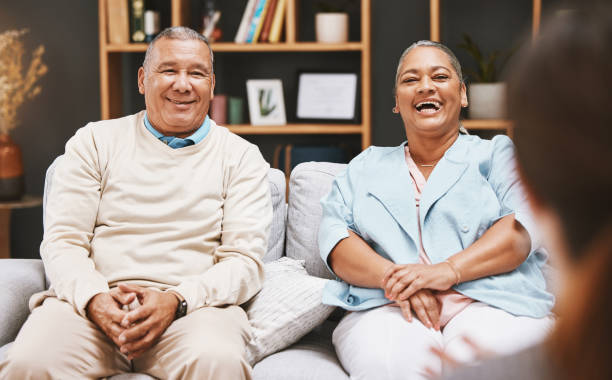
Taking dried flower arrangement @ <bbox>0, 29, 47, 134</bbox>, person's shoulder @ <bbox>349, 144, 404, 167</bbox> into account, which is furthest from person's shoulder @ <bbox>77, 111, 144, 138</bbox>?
dried flower arrangement @ <bbox>0, 29, 47, 134</bbox>

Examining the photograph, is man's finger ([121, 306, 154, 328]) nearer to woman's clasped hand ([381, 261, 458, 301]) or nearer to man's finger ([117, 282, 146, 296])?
man's finger ([117, 282, 146, 296])

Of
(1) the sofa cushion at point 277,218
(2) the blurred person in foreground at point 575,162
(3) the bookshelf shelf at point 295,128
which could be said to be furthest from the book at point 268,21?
(2) the blurred person in foreground at point 575,162

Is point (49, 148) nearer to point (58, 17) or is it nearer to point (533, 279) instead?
point (58, 17)

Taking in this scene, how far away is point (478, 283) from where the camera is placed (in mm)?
1647

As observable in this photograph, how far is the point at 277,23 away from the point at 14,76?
1.41 m

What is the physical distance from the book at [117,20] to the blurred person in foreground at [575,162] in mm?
3169

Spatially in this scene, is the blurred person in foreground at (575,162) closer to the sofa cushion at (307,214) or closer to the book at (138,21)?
the sofa cushion at (307,214)

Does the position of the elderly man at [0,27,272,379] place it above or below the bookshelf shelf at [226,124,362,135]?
below

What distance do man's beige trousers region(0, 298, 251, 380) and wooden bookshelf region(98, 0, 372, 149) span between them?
1.84 meters

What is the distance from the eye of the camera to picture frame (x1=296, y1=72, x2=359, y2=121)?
3492 millimetres

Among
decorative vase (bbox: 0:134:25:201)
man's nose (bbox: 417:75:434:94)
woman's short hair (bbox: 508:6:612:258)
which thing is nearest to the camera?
woman's short hair (bbox: 508:6:612:258)

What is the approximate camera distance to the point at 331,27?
3357 mm

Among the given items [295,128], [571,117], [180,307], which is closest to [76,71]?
[295,128]

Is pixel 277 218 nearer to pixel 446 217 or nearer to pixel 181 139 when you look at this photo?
pixel 181 139
